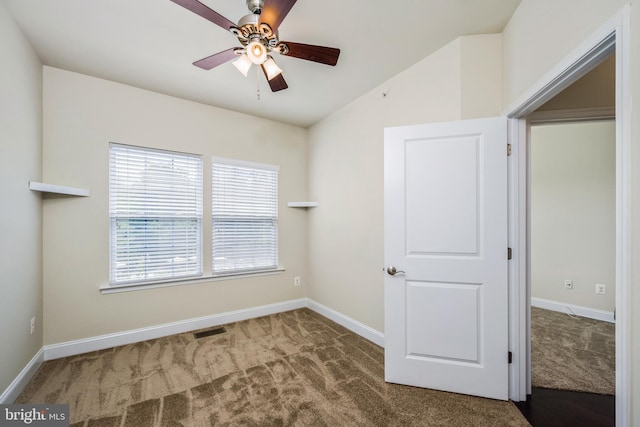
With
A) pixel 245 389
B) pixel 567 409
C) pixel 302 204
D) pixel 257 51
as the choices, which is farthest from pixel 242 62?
pixel 567 409

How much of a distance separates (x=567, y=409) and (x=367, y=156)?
103 inches

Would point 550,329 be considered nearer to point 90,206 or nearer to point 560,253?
point 560,253

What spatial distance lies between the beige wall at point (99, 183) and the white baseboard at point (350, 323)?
1.04 m

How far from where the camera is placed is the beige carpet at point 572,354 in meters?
2.09

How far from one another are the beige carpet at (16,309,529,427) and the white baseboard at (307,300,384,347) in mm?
86

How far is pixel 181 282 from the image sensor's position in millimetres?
3100

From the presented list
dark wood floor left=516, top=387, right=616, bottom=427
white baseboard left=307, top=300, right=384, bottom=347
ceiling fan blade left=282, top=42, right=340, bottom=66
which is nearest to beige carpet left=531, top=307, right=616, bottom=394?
dark wood floor left=516, top=387, right=616, bottom=427

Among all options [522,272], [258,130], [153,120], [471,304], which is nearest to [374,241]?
[471,304]

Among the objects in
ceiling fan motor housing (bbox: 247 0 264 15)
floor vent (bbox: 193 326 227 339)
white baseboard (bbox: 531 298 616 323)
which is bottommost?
floor vent (bbox: 193 326 227 339)

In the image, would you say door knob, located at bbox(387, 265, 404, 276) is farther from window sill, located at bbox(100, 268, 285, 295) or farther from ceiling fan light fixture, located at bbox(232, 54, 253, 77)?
window sill, located at bbox(100, 268, 285, 295)

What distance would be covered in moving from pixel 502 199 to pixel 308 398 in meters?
2.04

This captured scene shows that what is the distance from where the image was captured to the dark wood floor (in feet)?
5.55

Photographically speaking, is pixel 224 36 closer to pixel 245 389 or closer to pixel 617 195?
pixel 617 195

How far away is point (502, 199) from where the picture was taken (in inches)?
73.2
